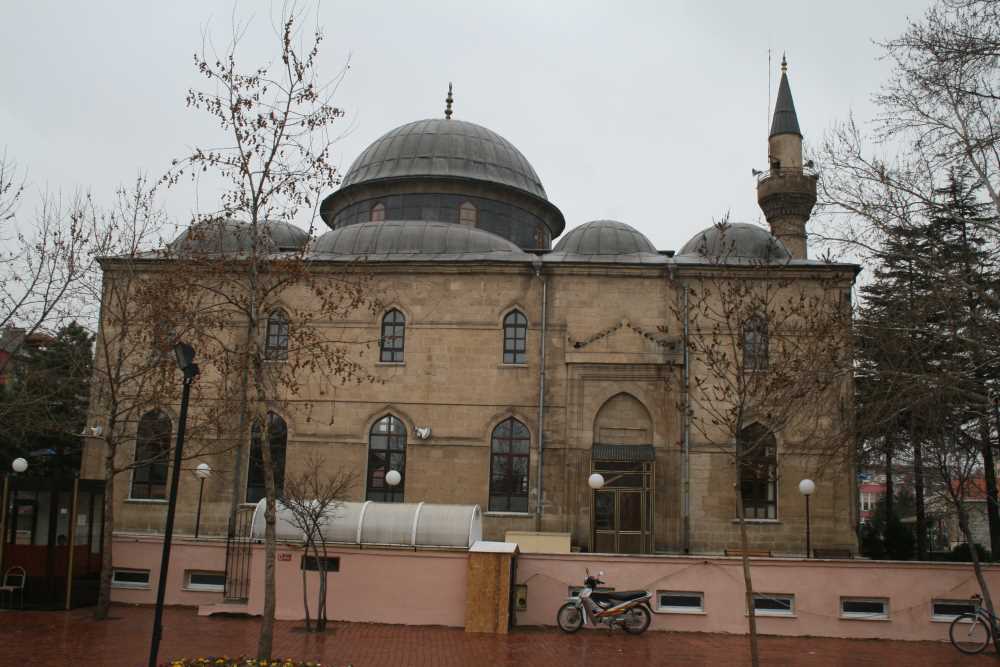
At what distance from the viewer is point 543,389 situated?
22.3 meters

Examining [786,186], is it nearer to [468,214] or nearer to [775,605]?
[468,214]

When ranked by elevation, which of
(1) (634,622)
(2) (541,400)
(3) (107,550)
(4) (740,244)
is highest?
(4) (740,244)

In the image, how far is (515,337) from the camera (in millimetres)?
22891

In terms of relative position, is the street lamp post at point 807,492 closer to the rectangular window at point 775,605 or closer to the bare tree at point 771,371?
the bare tree at point 771,371

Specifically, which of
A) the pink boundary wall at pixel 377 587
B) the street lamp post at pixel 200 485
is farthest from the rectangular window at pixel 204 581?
the street lamp post at pixel 200 485

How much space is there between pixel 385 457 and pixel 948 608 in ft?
42.5

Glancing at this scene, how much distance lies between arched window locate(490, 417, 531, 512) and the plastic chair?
1031 cm

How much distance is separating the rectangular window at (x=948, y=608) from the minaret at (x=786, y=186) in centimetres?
1509

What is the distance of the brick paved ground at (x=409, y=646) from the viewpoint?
39.3 feet

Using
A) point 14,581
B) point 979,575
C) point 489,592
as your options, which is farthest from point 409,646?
point 979,575

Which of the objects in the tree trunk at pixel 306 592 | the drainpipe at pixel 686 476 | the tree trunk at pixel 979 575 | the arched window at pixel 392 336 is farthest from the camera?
the arched window at pixel 392 336

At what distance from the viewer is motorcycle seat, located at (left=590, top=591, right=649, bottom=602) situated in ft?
47.5

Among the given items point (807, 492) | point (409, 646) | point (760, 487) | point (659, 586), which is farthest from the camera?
A: point (760, 487)

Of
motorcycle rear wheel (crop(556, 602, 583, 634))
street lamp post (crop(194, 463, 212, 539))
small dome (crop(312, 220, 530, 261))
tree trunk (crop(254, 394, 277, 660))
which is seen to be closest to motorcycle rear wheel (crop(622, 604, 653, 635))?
→ motorcycle rear wheel (crop(556, 602, 583, 634))
